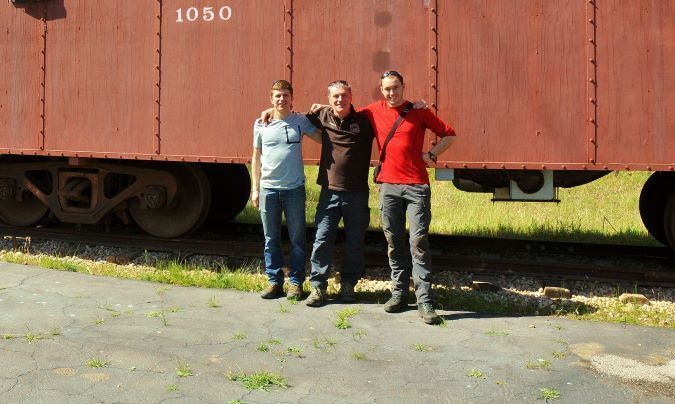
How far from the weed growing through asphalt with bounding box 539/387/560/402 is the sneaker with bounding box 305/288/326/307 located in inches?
88.5

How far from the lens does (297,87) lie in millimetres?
6758

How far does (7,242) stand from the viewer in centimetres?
844

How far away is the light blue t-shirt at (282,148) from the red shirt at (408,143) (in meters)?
0.79

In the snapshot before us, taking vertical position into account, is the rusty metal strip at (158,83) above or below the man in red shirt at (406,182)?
above

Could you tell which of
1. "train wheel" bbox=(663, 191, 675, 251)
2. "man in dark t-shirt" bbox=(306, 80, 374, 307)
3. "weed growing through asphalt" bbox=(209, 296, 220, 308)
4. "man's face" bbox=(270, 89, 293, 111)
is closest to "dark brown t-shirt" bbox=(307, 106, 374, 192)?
"man in dark t-shirt" bbox=(306, 80, 374, 307)

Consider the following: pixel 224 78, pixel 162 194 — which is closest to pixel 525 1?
pixel 224 78

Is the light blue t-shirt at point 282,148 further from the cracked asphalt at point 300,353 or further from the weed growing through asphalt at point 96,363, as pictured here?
the weed growing through asphalt at point 96,363

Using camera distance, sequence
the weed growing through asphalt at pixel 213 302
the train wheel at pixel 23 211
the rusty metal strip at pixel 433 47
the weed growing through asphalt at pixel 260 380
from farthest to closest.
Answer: the train wheel at pixel 23 211 → the rusty metal strip at pixel 433 47 → the weed growing through asphalt at pixel 213 302 → the weed growing through asphalt at pixel 260 380

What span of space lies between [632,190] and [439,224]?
753 centimetres

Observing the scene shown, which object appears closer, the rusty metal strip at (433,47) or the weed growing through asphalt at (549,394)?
the weed growing through asphalt at (549,394)

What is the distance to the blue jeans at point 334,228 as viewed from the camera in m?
5.80

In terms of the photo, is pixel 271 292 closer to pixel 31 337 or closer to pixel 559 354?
pixel 31 337

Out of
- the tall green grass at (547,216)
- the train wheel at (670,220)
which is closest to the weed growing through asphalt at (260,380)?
the train wheel at (670,220)

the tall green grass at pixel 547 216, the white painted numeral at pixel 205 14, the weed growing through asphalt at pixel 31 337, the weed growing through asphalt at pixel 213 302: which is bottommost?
the weed growing through asphalt at pixel 31 337
